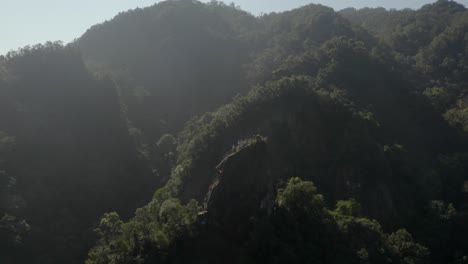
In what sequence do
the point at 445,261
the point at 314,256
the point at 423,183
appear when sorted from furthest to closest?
1. the point at 423,183
2. the point at 445,261
3. the point at 314,256

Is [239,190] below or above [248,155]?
below

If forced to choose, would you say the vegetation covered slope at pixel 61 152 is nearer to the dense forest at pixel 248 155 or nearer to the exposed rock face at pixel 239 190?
the dense forest at pixel 248 155

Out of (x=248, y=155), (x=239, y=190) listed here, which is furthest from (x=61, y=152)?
(x=239, y=190)

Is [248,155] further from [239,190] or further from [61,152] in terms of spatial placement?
[61,152]

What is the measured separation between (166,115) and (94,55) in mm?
34092

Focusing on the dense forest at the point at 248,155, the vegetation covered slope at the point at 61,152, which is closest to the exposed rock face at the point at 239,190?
the dense forest at the point at 248,155

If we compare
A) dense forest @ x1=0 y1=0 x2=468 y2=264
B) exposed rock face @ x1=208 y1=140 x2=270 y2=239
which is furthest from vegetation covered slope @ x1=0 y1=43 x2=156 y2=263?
exposed rock face @ x1=208 y1=140 x2=270 y2=239

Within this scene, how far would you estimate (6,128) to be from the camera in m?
62.6

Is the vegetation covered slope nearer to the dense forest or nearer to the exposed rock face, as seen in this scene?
the dense forest

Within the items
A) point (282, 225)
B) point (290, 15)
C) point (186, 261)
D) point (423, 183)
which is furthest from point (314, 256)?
point (290, 15)

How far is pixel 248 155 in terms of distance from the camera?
134 ft

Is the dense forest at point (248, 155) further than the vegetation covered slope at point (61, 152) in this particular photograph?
No

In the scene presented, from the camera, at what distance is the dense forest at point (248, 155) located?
38188 millimetres

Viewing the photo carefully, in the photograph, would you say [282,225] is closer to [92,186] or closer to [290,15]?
[92,186]
